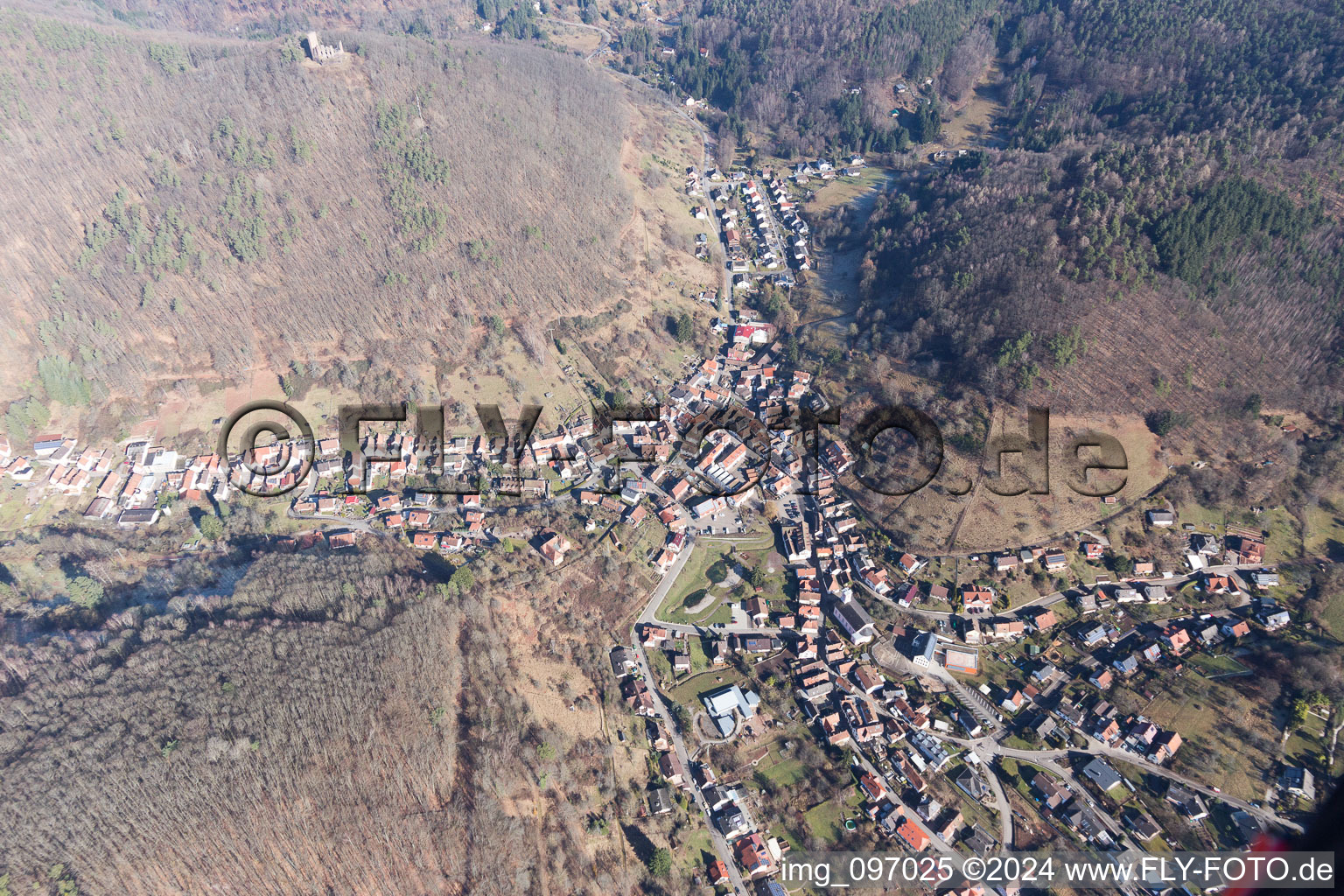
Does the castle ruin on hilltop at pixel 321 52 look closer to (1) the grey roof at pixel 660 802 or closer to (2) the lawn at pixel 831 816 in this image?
(1) the grey roof at pixel 660 802

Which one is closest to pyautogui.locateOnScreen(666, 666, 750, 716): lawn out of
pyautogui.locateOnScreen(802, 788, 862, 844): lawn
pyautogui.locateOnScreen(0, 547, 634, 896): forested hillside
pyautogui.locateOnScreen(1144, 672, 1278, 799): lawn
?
pyautogui.locateOnScreen(0, 547, 634, 896): forested hillside

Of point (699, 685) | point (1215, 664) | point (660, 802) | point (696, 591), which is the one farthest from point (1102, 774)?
point (696, 591)

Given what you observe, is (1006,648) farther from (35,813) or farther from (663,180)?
(663,180)

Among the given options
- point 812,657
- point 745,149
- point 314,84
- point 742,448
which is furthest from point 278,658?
point 745,149

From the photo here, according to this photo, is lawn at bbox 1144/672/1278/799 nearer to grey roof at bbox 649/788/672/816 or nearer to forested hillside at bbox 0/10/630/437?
grey roof at bbox 649/788/672/816

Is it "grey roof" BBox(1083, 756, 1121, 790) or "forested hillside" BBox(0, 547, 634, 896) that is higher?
"grey roof" BBox(1083, 756, 1121, 790)

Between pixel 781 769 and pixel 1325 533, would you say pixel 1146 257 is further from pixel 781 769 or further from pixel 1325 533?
pixel 781 769

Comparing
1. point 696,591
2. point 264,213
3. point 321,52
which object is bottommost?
point 696,591
